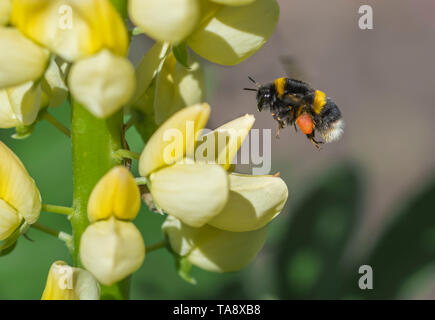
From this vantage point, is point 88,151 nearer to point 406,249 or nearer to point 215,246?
point 215,246

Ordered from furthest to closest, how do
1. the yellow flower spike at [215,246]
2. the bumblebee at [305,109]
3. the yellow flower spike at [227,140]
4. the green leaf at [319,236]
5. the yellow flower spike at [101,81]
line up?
the green leaf at [319,236] < the bumblebee at [305,109] < the yellow flower spike at [215,246] < the yellow flower spike at [227,140] < the yellow flower spike at [101,81]

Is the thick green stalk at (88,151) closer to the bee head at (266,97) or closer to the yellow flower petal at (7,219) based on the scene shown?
the yellow flower petal at (7,219)

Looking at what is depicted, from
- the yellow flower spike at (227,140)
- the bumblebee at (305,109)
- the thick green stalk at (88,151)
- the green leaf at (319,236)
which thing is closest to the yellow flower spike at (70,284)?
the thick green stalk at (88,151)

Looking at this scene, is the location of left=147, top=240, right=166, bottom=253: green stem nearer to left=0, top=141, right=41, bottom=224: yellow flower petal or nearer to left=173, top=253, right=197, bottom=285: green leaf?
left=173, top=253, right=197, bottom=285: green leaf

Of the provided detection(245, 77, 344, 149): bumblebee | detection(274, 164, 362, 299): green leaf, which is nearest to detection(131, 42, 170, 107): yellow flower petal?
detection(245, 77, 344, 149): bumblebee

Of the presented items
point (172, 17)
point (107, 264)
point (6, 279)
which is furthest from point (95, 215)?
point (6, 279)

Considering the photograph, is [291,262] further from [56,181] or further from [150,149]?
[150,149]

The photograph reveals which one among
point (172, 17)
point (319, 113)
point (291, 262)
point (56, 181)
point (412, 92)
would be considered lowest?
point (412, 92)
